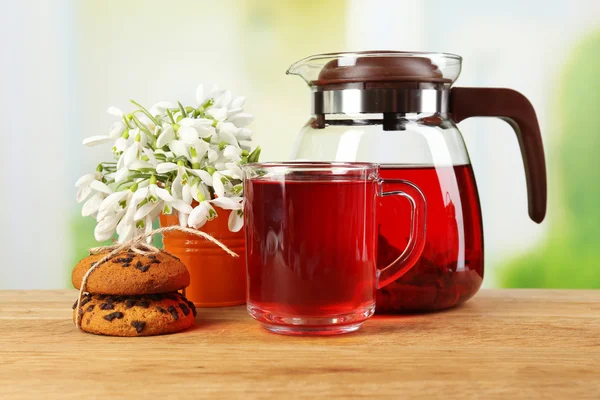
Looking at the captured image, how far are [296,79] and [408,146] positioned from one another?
632 mm

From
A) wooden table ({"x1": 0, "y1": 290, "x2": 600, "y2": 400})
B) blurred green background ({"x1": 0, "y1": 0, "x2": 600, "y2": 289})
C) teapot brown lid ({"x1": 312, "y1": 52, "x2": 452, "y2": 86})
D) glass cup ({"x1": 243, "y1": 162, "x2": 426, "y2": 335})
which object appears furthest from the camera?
blurred green background ({"x1": 0, "y1": 0, "x2": 600, "y2": 289})

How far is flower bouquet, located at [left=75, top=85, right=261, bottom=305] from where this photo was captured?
952mm

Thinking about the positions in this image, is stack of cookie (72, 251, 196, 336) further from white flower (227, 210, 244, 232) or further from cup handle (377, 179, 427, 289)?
cup handle (377, 179, 427, 289)

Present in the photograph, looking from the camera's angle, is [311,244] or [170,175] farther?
[170,175]

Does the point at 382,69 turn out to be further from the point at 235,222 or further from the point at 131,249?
the point at 131,249

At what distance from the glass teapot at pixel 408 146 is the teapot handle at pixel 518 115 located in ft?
0.09

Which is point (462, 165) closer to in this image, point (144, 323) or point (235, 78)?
point (144, 323)

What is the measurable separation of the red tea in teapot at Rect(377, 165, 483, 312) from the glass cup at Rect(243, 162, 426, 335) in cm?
7

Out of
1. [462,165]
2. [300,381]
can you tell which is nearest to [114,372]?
[300,381]

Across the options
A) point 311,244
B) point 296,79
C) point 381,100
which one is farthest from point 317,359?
point 296,79

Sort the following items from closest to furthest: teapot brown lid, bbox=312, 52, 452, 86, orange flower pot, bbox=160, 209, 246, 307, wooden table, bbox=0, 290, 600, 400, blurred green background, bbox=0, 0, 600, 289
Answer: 1. wooden table, bbox=0, 290, 600, 400
2. teapot brown lid, bbox=312, 52, 452, 86
3. orange flower pot, bbox=160, 209, 246, 307
4. blurred green background, bbox=0, 0, 600, 289

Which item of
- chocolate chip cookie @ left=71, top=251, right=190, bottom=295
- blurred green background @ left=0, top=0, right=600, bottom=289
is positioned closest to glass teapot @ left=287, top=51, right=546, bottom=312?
chocolate chip cookie @ left=71, top=251, right=190, bottom=295

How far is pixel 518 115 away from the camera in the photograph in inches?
40.8

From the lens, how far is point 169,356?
2.53 ft
